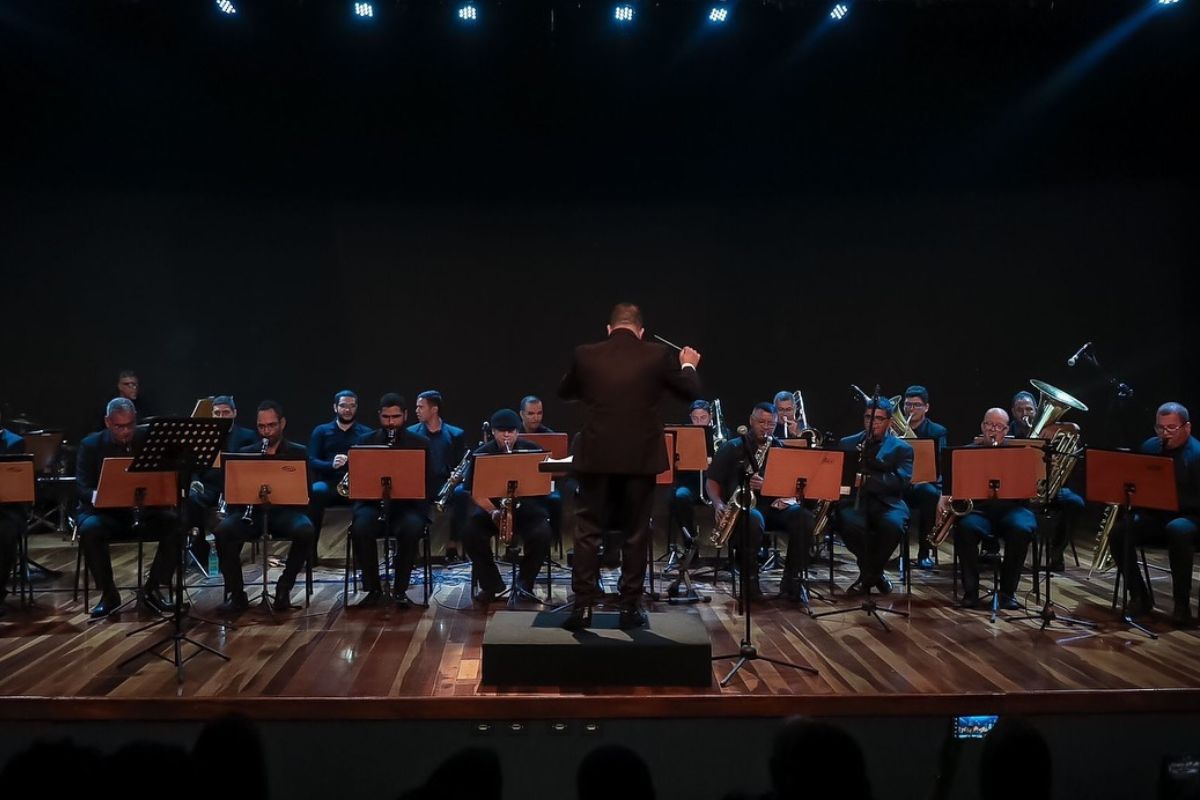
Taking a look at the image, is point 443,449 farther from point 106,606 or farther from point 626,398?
point 626,398

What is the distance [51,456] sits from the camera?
8023mm

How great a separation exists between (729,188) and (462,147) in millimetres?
2919

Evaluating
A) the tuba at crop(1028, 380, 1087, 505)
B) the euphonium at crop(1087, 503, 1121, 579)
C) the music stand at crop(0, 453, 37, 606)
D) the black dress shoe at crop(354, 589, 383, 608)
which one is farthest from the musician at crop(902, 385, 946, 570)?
the music stand at crop(0, 453, 37, 606)

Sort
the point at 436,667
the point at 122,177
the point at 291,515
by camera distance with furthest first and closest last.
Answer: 1. the point at 122,177
2. the point at 291,515
3. the point at 436,667

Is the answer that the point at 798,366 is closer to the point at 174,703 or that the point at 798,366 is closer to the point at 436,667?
the point at 436,667

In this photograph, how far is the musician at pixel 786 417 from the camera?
834 centimetres

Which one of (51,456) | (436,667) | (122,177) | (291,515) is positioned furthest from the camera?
(122,177)

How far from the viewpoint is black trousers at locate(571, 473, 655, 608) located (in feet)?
15.5

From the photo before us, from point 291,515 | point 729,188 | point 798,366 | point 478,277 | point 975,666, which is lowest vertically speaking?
point 975,666

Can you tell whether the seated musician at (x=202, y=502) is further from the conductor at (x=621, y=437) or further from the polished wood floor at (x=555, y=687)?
the conductor at (x=621, y=437)

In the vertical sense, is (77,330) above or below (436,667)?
above

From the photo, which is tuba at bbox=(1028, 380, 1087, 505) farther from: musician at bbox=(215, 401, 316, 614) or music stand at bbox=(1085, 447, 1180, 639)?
musician at bbox=(215, 401, 316, 614)

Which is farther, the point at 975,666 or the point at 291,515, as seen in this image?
the point at 291,515

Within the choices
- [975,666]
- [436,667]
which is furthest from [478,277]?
[975,666]
